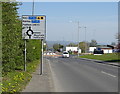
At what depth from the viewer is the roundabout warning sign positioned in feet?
59.0

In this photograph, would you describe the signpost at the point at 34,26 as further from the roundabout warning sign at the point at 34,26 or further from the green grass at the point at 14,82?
the green grass at the point at 14,82

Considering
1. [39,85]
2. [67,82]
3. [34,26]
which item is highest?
[34,26]

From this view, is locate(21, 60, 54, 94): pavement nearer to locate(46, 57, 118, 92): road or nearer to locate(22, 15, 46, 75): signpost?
locate(46, 57, 118, 92): road

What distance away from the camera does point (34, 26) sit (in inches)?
712

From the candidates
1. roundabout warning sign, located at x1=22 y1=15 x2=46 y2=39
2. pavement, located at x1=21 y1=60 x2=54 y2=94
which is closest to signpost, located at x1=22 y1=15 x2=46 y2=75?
roundabout warning sign, located at x1=22 y1=15 x2=46 y2=39

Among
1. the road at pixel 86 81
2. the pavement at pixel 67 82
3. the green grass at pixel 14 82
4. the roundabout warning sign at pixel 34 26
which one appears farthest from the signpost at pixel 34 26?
the green grass at pixel 14 82

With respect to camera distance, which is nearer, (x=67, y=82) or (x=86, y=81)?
(x=67, y=82)

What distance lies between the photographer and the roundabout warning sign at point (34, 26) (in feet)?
59.0

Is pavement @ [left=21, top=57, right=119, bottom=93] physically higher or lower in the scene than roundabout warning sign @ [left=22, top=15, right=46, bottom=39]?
lower

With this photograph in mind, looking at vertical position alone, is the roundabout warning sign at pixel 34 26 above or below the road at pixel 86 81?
above

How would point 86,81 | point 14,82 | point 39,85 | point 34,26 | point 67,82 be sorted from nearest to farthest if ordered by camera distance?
point 39,85, point 14,82, point 67,82, point 86,81, point 34,26

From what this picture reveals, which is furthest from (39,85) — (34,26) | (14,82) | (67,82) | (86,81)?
(34,26)

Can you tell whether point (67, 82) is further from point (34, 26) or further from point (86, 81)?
point (34, 26)

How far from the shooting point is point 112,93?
36.7 ft
